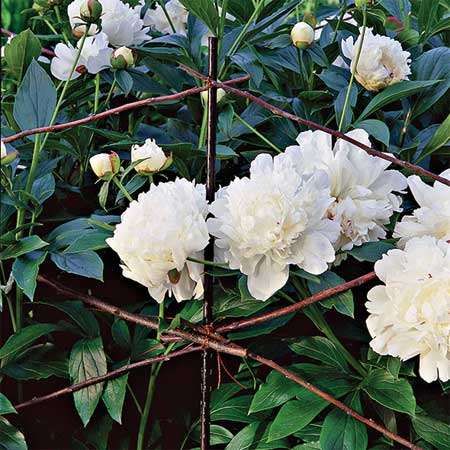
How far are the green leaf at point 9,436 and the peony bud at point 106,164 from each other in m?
0.31

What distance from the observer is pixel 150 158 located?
952mm

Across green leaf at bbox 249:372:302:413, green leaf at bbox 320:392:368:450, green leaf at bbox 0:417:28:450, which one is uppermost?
green leaf at bbox 249:372:302:413

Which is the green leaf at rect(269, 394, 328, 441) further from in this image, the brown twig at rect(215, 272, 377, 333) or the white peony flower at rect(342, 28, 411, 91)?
the white peony flower at rect(342, 28, 411, 91)

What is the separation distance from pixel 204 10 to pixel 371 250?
14.5 inches

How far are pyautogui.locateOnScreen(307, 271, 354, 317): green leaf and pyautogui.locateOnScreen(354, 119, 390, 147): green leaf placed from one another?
0.21 meters

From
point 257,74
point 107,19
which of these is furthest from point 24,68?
point 257,74

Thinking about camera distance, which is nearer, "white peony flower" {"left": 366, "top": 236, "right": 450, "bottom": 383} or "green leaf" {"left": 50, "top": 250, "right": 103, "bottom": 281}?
"white peony flower" {"left": 366, "top": 236, "right": 450, "bottom": 383}

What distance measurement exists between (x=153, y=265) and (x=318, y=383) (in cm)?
22

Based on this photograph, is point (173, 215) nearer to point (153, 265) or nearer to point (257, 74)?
point (153, 265)

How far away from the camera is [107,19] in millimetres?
1246

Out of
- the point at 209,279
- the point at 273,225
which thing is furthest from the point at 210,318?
the point at 273,225

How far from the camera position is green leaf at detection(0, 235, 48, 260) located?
0.98 metres

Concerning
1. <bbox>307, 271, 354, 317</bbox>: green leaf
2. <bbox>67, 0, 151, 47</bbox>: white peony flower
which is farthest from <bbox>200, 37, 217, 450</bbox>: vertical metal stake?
<bbox>67, 0, 151, 47</bbox>: white peony flower

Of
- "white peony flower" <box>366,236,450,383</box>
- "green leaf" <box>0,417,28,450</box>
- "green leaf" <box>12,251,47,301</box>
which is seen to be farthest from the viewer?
"green leaf" <box>0,417,28,450</box>
